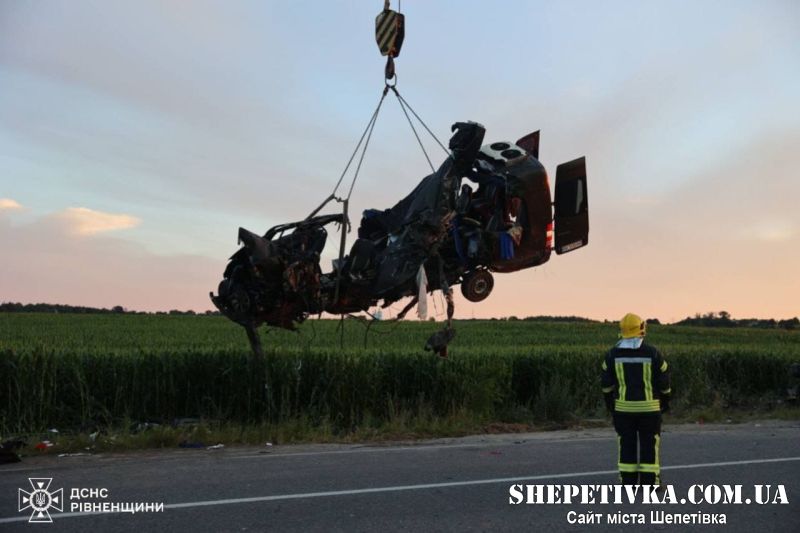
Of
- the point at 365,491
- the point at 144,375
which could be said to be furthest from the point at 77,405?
the point at 365,491

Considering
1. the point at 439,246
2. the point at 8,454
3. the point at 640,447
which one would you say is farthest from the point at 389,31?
the point at 8,454

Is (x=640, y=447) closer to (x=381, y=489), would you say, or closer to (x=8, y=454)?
(x=381, y=489)

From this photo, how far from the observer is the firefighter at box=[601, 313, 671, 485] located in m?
7.18

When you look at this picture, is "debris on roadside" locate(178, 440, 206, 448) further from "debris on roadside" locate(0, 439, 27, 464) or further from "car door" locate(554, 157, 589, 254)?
"car door" locate(554, 157, 589, 254)

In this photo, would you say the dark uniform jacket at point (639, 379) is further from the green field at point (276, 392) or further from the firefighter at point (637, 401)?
the green field at point (276, 392)

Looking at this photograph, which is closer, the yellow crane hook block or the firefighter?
the firefighter

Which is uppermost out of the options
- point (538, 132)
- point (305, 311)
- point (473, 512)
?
point (538, 132)

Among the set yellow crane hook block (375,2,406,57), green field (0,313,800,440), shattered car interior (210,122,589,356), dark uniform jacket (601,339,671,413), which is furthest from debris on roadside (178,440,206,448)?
dark uniform jacket (601,339,671,413)

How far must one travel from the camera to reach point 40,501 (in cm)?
712

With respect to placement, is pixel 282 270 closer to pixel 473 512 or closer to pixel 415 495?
pixel 415 495

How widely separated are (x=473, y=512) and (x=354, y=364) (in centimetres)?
748

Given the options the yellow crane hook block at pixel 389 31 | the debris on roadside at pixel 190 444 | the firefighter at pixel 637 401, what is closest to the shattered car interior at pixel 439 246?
the yellow crane hook block at pixel 389 31

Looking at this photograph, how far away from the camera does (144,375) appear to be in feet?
43.1

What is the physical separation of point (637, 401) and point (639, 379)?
0.21 meters
